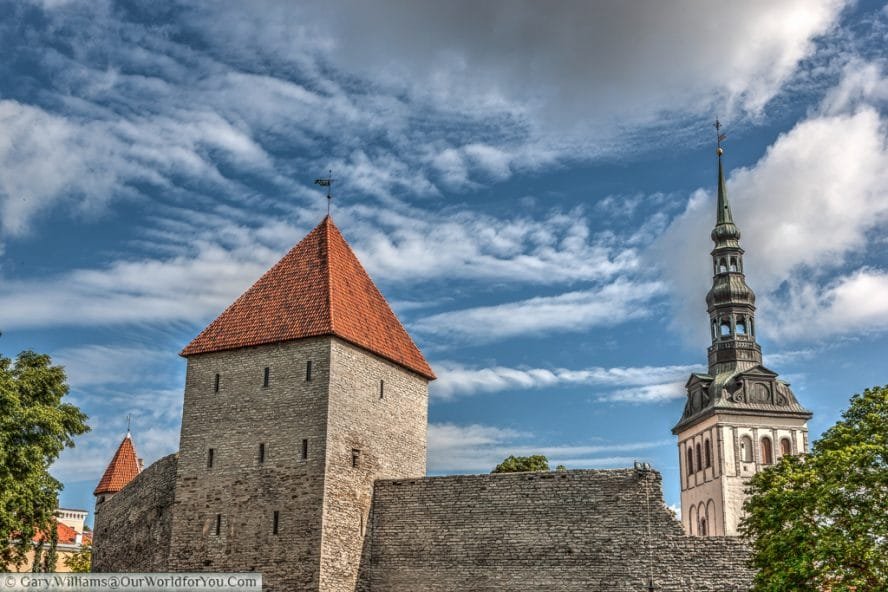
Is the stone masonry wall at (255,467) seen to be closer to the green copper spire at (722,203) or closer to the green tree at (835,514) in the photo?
the green tree at (835,514)

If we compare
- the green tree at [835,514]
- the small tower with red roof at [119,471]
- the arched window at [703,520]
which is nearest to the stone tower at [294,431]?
the green tree at [835,514]

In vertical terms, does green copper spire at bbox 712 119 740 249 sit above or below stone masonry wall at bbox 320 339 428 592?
above

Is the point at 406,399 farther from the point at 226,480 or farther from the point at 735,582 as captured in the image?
the point at 735,582

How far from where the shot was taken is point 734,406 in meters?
73.8

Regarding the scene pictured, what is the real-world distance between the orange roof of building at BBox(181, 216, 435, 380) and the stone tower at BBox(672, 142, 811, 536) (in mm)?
48012

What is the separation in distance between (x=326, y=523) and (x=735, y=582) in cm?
1006

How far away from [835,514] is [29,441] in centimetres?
2130

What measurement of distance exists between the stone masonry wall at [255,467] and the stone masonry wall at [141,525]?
1.09 metres

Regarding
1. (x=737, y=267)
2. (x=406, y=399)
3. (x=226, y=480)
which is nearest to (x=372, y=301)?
(x=406, y=399)

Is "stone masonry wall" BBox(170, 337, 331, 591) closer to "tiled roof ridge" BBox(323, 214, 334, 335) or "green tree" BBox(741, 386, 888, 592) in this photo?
"tiled roof ridge" BBox(323, 214, 334, 335)

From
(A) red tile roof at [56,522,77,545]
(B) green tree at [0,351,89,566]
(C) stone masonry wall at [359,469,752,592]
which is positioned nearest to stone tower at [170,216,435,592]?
(C) stone masonry wall at [359,469,752,592]

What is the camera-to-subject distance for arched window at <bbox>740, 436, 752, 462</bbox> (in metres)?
74.1

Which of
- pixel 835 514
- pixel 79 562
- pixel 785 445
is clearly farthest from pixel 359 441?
pixel 785 445

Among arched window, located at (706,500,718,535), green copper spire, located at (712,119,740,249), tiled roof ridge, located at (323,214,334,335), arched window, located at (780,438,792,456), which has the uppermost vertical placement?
green copper spire, located at (712,119,740,249)
